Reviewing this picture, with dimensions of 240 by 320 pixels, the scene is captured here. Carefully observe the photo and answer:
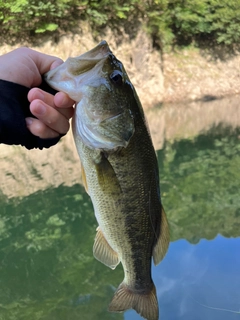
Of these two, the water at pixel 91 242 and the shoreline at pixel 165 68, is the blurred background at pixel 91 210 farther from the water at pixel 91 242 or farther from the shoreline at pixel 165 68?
the shoreline at pixel 165 68

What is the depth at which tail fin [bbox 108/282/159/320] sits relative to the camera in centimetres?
201

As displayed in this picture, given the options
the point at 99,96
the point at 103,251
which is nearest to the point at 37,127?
the point at 99,96

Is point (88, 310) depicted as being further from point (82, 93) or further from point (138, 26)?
point (138, 26)

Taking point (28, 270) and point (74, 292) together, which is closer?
point (74, 292)

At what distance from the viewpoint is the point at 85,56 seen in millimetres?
1683

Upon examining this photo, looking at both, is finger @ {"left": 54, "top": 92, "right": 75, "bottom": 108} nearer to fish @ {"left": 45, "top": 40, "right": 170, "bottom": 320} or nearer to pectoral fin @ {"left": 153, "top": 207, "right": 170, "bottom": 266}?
fish @ {"left": 45, "top": 40, "right": 170, "bottom": 320}

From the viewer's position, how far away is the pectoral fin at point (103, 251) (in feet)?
6.35

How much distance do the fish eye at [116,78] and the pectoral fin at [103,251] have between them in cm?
69

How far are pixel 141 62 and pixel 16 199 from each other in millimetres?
14188

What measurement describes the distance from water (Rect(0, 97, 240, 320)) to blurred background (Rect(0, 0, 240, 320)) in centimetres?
1

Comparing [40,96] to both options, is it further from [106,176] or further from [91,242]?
[91,242]

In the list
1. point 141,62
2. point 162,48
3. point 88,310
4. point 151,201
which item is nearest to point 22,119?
point 151,201

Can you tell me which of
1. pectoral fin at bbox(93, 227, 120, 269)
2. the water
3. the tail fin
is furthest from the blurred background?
pectoral fin at bbox(93, 227, 120, 269)

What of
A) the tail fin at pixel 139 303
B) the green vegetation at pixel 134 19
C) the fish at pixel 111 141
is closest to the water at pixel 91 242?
the tail fin at pixel 139 303
